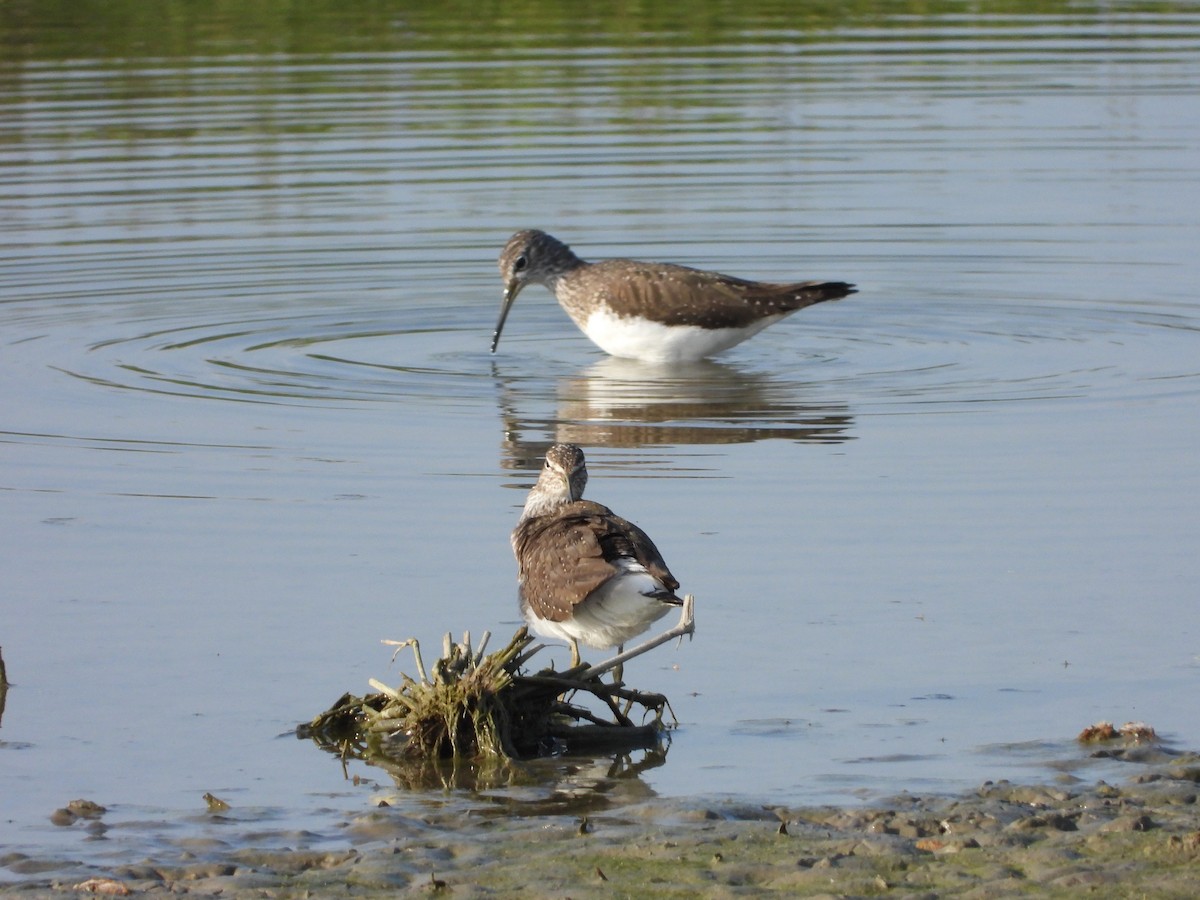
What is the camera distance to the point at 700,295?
13852 millimetres

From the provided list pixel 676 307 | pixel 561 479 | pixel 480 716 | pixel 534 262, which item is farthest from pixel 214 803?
pixel 534 262

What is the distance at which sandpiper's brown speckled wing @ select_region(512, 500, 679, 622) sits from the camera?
6961 millimetres

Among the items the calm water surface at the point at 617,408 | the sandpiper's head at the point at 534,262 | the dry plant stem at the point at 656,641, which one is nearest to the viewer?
the dry plant stem at the point at 656,641

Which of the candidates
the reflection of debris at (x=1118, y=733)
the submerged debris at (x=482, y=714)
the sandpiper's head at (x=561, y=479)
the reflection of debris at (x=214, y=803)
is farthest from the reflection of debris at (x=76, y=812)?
the reflection of debris at (x=1118, y=733)

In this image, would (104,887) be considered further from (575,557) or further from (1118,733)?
(1118,733)

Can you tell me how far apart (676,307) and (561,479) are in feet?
17.9

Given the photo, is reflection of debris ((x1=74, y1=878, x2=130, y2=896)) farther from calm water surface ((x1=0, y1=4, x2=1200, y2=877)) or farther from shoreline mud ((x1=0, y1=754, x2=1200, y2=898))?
calm water surface ((x1=0, y1=4, x2=1200, y2=877))

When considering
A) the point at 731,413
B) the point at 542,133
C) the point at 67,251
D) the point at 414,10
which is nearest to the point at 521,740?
the point at 731,413

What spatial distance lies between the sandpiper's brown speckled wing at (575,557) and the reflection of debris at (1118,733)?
1.36 meters

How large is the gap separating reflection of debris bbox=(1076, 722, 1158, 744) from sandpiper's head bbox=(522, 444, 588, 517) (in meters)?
2.23

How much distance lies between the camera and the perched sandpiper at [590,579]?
22.7 feet

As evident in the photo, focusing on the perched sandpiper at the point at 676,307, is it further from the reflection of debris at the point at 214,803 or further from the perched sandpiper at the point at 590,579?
the reflection of debris at the point at 214,803

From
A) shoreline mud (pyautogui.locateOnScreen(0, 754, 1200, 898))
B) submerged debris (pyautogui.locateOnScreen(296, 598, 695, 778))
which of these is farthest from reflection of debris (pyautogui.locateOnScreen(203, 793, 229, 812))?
submerged debris (pyautogui.locateOnScreen(296, 598, 695, 778))

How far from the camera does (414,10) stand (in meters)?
30.3
